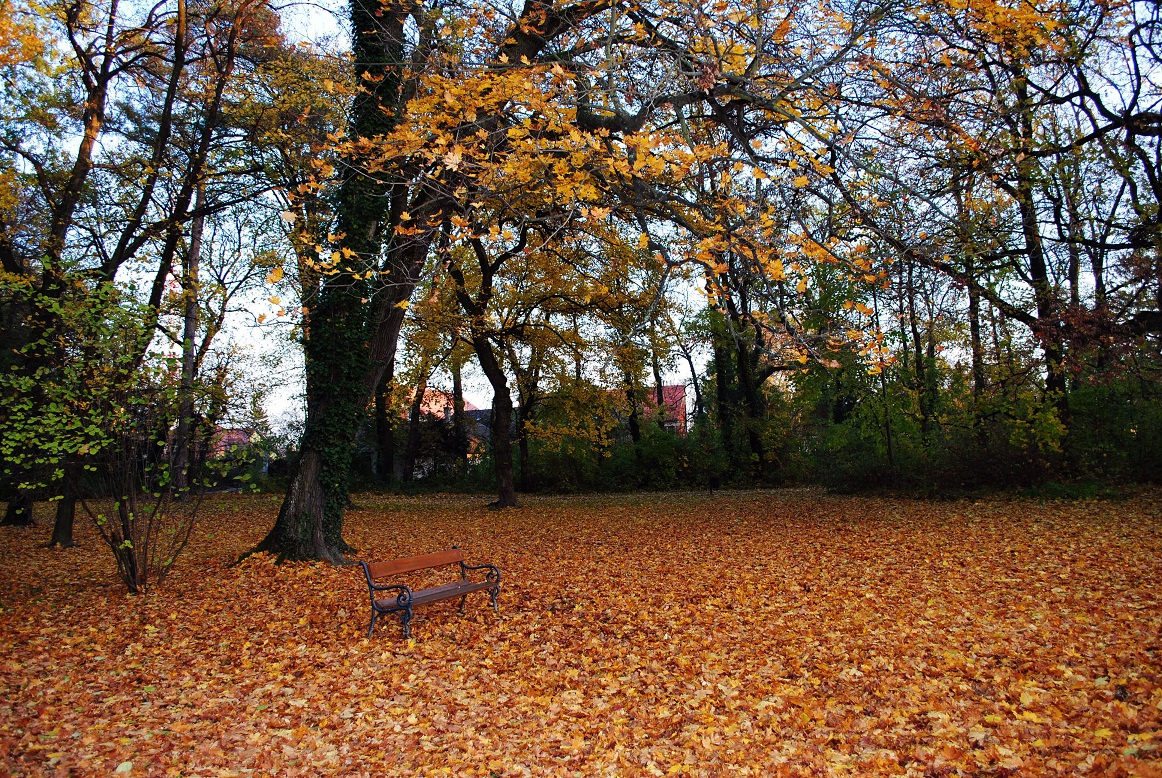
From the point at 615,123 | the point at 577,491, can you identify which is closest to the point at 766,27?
the point at 615,123

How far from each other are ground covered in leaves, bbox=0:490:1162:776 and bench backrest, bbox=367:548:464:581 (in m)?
0.46

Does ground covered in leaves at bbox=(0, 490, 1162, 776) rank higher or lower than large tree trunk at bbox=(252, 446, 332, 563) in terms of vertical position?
lower

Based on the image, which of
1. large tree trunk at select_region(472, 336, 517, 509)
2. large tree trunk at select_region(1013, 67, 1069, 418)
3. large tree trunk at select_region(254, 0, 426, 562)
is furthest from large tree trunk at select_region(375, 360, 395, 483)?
large tree trunk at select_region(1013, 67, 1069, 418)

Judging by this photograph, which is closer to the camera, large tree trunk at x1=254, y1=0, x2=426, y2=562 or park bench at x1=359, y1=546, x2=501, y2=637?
park bench at x1=359, y1=546, x2=501, y2=637

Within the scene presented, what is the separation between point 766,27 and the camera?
19.3ft

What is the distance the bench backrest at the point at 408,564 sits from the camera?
5.33 meters

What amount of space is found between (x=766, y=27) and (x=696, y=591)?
519cm

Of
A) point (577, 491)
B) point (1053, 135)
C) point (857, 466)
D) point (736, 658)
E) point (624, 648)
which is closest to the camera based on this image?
point (736, 658)

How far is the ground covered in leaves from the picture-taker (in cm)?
329

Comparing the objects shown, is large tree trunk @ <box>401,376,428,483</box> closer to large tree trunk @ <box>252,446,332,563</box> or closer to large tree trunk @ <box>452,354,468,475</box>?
large tree trunk @ <box>452,354,468,475</box>

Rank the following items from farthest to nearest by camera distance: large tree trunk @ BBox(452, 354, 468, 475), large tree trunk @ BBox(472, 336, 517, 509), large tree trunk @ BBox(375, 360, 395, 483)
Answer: large tree trunk @ BBox(452, 354, 468, 475)
large tree trunk @ BBox(375, 360, 395, 483)
large tree trunk @ BBox(472, 336, 517, 509)

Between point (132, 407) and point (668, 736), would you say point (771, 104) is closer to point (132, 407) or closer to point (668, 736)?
point (668, 736)

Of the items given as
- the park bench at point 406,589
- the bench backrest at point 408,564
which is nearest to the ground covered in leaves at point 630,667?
the park bench at point 406,589

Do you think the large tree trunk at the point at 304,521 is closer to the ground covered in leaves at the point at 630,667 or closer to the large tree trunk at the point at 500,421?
the ground covered in leaves at the point at 630,667
